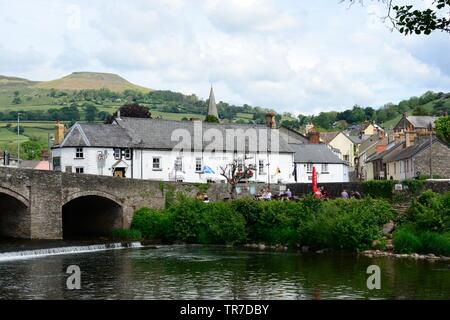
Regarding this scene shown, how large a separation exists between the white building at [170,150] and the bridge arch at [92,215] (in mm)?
8423

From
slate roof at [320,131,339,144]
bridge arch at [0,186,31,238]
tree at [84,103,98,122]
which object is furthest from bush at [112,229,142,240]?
tree at [84,103,98,122]

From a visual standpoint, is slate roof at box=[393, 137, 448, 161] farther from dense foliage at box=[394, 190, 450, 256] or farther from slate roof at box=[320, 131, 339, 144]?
slate roof at box=[320, 131, 339, 144]

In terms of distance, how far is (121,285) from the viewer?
1076 inches

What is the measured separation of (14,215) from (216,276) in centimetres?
1963

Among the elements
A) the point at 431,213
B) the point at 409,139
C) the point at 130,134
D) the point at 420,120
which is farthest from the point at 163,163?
the point at 420,120

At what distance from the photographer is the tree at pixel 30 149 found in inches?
4953

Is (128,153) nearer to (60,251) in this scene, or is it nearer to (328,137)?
(60,251)

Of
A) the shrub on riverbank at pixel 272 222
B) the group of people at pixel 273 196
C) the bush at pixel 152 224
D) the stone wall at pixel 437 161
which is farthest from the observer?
the stone wall at pixel 437 161

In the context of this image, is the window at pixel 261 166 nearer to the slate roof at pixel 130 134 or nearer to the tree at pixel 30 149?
the slate roof at pixel 130 134

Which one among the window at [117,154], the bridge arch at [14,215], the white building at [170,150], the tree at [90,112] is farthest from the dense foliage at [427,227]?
the tree at [90,112]

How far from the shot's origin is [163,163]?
62.9 meters

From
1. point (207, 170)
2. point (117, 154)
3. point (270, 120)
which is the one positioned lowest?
point (207, 170)

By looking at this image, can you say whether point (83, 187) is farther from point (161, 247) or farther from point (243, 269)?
point (243, 269)
